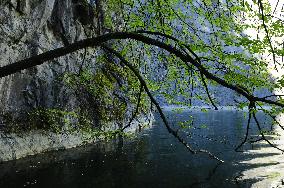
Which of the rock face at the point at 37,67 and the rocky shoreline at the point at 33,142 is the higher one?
the rock face at the point at 37,67

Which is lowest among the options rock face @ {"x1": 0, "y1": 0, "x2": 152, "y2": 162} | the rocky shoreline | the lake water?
the lake water

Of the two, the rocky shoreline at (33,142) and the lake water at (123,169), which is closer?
the lake water at (123,169)

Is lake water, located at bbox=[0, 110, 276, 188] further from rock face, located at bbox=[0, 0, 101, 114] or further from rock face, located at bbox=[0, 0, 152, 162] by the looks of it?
rock face, located at bbox=[0, 0, 101, 114]

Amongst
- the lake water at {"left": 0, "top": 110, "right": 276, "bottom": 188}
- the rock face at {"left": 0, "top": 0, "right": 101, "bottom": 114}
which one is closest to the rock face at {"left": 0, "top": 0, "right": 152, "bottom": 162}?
the rock face at {"left": 0, "top": 0, "right": 101, "bottom": 114}

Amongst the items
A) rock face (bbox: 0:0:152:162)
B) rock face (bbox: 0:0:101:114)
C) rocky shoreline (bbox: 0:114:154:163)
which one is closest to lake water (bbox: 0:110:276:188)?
rocky shoreline (bbox: 0:114:154:163)

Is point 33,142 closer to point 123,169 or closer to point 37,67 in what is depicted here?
point 37,67

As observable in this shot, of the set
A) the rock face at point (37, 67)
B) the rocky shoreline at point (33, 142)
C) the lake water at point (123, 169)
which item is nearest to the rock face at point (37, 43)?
the rock face at point (37, 67)

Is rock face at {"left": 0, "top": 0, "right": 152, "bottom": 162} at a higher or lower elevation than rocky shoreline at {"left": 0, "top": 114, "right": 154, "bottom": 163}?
higher

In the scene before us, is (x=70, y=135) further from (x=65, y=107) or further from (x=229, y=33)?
(x=229, y=33)

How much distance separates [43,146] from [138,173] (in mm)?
9486

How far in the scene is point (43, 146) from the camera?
1063 inches

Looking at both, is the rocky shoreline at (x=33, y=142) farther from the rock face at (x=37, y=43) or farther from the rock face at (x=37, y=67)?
the rock face at (x=37, y=43)

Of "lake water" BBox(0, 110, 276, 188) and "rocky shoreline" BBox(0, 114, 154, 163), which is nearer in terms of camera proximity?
"lake water" BBox(0, 110, 276, 188)

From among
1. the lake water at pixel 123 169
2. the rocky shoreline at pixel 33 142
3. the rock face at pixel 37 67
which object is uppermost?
A: the rock face at pixel 37 67
